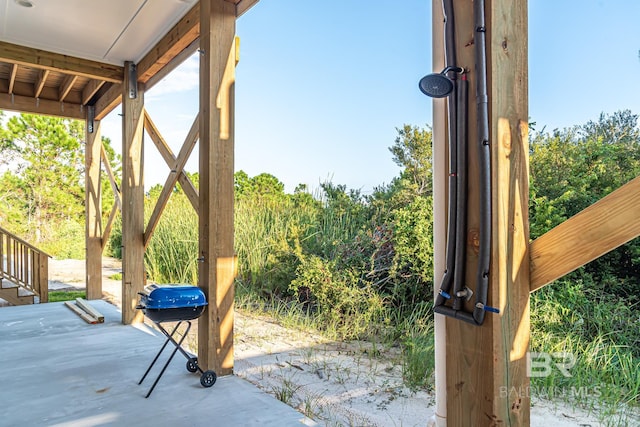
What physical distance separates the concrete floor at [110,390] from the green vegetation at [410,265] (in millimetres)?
368

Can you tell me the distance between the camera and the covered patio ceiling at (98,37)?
3439 mm

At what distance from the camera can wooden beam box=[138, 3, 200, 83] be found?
3.48 meters

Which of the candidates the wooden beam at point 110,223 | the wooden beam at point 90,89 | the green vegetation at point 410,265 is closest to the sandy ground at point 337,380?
the green vegetation at point 410,265

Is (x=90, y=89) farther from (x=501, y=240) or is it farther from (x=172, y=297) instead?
(x=501, y=240)

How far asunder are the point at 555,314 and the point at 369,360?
4.96ft

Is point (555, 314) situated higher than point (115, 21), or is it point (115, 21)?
point (115, 21)

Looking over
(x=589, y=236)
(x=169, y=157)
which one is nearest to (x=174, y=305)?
(x=169, y=157)

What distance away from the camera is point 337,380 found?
10.0ft

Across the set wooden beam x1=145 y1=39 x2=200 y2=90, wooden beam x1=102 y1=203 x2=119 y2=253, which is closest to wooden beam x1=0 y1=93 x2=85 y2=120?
wooden beam x1=102 y1=203 x2=119 y2=253

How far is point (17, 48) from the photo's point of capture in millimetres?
4258

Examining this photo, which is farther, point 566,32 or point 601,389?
point 566,32

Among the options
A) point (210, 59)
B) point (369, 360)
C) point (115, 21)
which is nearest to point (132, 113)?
point (115, 21)

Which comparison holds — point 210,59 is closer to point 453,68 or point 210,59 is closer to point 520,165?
point 453,68

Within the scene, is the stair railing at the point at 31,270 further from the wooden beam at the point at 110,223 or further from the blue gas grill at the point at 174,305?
the blue gas grill at the point at 174,305
